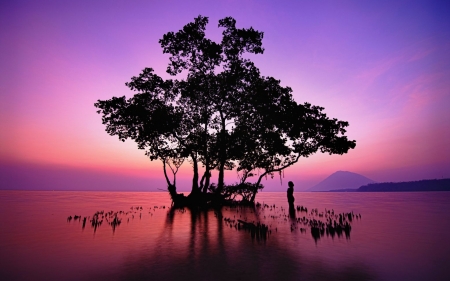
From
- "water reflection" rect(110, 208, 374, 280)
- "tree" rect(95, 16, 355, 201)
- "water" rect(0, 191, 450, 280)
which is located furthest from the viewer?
"tree" rect(95, 16, 355, 201)

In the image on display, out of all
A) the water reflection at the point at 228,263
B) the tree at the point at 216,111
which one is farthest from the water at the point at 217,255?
the tree at the point at 216,111

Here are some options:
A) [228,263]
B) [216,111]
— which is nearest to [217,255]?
[228,263]

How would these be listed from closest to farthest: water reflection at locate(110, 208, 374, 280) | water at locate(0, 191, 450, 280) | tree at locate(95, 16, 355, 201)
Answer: water reflection at locate(110, 208, 374, 280) → water at locate(0, 191, 450, 280) → tree at locate(95, 16, 355, 201)

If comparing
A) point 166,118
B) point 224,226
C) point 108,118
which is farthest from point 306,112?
point 108,118

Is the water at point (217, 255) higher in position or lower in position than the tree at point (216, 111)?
lower

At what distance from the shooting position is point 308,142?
1479 inches

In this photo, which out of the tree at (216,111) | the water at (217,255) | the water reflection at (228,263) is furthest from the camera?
the tree at (216,111)

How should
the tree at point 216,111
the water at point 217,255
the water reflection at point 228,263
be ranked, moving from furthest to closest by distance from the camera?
the tree at point 216,111 < the water at point 217,255 < the water reflection at point 228,263

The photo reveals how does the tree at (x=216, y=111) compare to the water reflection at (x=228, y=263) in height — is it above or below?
above

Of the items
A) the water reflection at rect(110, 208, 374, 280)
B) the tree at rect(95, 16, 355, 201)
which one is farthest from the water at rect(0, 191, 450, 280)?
the tree at rect(95, 16, 355, 201)

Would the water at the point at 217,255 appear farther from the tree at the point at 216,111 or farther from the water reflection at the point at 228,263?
the tree at the point at 216,111

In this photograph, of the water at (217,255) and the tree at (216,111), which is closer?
the water at (217,255)

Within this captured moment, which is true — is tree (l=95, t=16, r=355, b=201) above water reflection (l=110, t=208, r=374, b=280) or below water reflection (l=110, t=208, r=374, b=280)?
above

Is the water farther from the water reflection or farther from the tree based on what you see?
the tree
